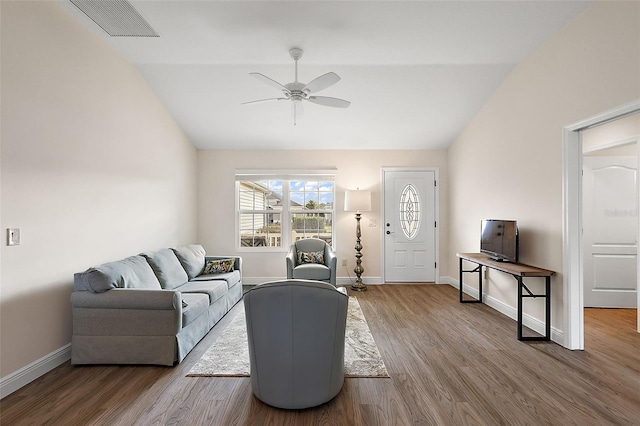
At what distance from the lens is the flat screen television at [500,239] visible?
359 centimetres

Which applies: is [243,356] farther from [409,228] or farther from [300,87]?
[409,228]

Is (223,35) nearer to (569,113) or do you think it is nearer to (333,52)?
(333,52)

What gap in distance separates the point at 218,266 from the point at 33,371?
2339 millimetres

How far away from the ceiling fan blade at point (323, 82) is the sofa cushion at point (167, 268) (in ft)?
8.31

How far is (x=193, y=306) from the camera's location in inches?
120

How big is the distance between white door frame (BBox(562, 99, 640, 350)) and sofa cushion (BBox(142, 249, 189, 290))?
4.12 metres

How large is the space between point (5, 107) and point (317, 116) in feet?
11.4

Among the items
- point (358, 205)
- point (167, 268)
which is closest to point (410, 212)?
point (358, 205)

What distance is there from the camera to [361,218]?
5840mm

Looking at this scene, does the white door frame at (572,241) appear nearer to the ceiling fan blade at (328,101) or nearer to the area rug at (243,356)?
the area rug at (243,356)

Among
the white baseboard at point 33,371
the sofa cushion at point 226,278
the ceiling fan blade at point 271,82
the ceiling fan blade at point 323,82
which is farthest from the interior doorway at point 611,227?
the white baseboard at point 33,371

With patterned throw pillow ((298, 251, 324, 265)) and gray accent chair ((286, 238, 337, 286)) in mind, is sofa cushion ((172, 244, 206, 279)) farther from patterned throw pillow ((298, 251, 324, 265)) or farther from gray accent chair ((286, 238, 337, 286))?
patterned throw pillow ((298, 251, 324, 265))

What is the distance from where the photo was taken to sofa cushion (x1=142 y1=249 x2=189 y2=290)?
3631 millimetres

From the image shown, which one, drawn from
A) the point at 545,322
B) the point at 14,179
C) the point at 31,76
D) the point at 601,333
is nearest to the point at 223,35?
the point at 31,76
